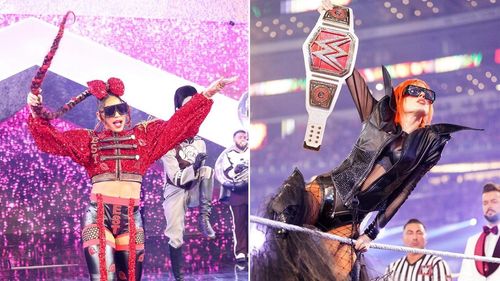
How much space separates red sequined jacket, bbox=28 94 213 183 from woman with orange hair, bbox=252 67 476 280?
0.63 m

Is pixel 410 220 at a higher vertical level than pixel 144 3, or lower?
lower

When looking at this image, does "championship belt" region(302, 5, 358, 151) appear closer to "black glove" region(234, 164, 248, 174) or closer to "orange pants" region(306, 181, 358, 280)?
"orange pants" region(306, 181, 358, 280)

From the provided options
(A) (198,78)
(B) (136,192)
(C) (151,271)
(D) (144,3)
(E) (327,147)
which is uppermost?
(D) (144,3)

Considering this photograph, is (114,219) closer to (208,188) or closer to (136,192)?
(136,192)

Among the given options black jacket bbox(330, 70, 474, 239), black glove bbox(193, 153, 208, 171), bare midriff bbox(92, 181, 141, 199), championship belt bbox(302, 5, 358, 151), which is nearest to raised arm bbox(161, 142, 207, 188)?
black glove bbox(193, 153, 208, 171)

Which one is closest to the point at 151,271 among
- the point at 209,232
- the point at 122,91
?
the point at 209,232

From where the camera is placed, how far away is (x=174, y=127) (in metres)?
3.89

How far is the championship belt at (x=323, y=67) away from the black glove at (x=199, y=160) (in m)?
0.55

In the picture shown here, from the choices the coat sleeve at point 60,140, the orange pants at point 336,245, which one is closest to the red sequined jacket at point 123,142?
the coat sleeve at point 60,140

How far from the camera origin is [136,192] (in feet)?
12.6

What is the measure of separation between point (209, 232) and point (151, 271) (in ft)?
1.06

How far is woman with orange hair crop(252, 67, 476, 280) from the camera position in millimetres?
4156

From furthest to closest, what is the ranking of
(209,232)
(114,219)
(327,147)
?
(327,147) → (209,232) → (114,219)

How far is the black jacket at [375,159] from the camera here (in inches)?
167
